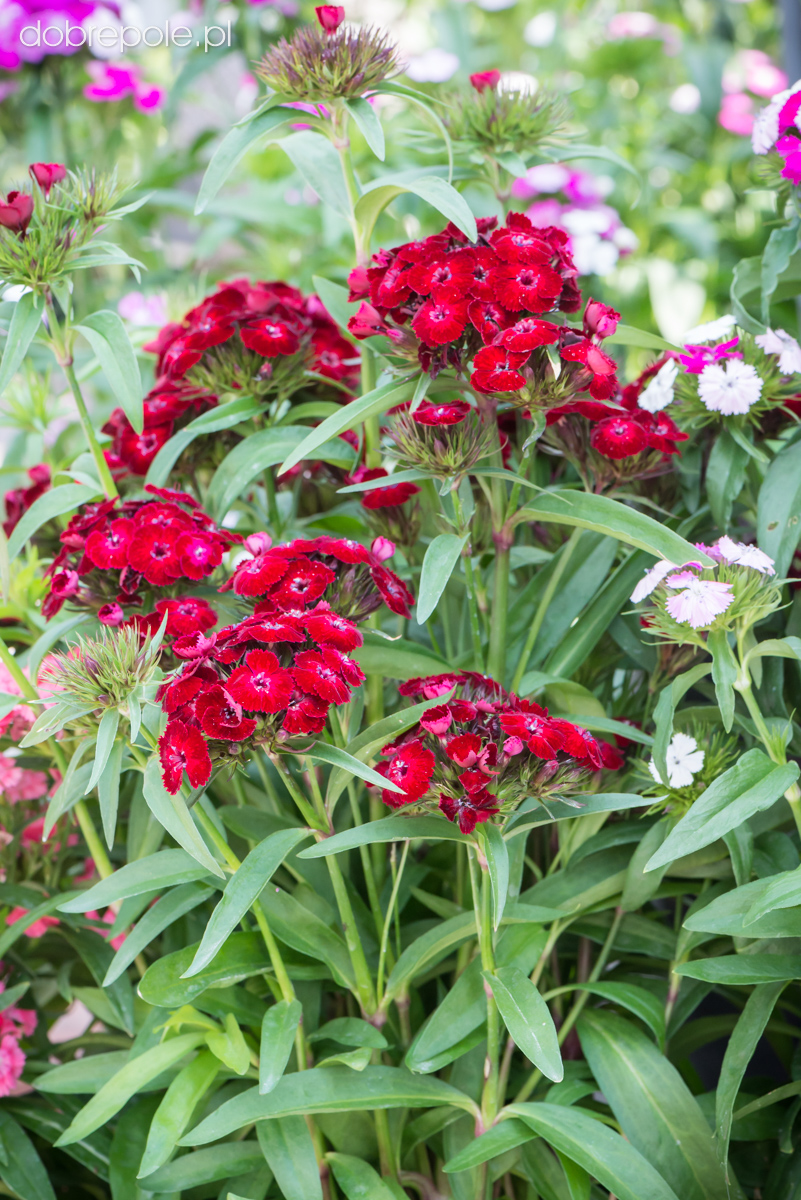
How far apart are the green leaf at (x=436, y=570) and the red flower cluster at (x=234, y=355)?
0.98 ft

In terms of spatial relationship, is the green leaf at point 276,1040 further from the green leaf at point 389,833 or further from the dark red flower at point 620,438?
the dark red flower at point 620,438

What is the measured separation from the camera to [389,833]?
81 cm

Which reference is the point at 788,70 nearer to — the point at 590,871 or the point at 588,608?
the point at 588,608

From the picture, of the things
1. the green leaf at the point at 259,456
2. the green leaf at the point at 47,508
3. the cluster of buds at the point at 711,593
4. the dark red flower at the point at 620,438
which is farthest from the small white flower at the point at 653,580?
the green leaf at the point at 47,508

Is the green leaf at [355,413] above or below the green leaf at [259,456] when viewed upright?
above

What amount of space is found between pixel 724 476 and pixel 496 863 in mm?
487

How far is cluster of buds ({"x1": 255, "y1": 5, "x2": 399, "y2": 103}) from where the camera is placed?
92cm

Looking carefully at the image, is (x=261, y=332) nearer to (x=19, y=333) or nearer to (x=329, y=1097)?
(x=19, y=333)

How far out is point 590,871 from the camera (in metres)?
1.02

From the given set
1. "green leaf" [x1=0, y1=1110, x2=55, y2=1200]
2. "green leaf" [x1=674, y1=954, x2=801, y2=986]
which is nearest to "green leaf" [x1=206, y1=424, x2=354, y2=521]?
"green leaf" [x1=674, y1=954, x2=801, y2=986]

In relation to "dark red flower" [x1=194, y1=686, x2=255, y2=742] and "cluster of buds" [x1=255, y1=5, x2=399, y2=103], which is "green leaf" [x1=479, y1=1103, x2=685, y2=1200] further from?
"cluster of buds" [x1=255, y1=5, x2=399, y2=103]

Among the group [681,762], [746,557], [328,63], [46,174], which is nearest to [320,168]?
[328,63]

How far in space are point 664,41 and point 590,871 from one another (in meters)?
3.14

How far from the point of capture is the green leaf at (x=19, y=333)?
0.85m
